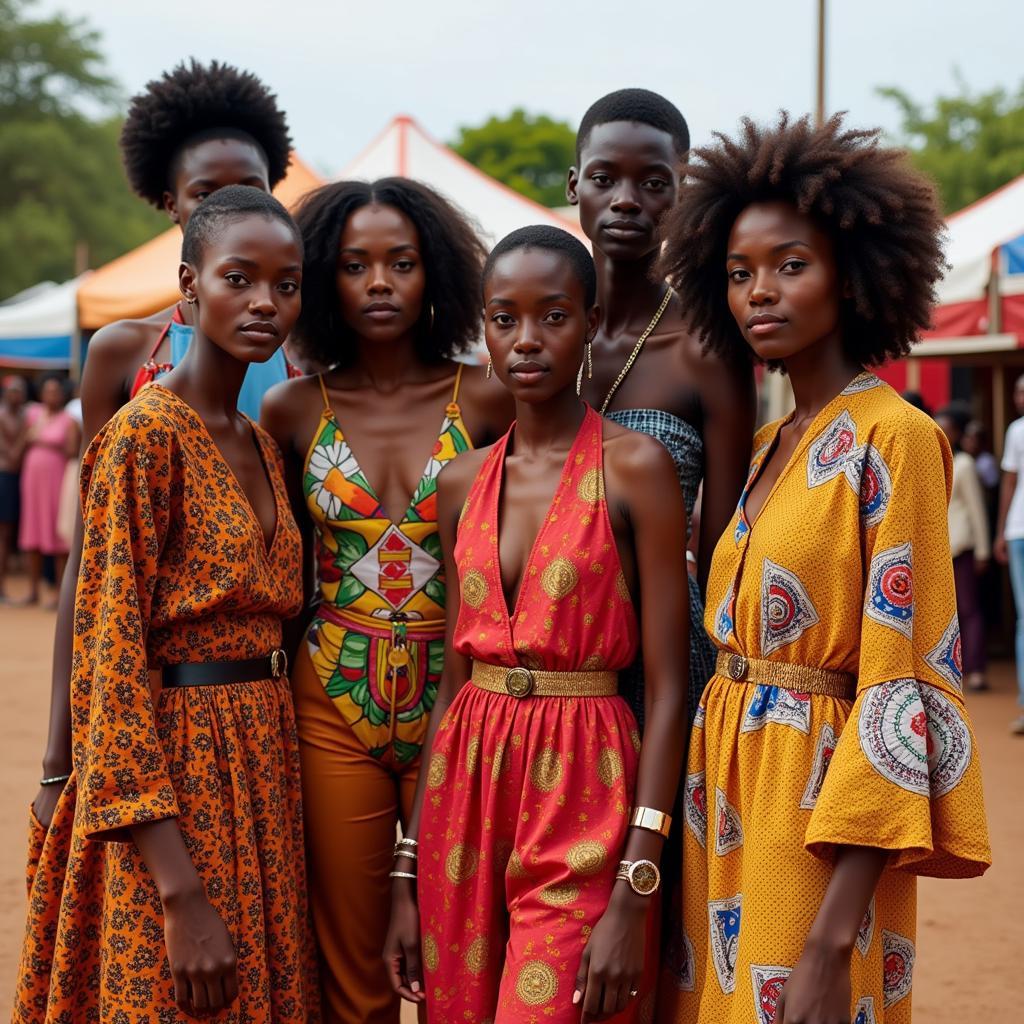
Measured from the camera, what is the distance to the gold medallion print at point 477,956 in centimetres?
273

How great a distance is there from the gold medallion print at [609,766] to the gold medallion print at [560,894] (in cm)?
22

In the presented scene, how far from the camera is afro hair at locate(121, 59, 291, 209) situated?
3.82 meters

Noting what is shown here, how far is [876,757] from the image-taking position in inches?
91.9

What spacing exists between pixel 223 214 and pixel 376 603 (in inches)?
38.5

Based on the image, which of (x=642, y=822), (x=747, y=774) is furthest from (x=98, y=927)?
(x=747, y=774)

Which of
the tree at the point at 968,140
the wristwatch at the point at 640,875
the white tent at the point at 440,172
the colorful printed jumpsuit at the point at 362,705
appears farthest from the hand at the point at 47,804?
the tree at the point at 968,140

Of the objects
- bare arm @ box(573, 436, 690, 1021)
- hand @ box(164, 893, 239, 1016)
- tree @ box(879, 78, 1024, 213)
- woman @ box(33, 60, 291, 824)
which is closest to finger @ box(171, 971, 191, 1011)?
hand @ box(164, 893, 239, 1016)

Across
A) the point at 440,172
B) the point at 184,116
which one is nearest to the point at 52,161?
the point at 440,172

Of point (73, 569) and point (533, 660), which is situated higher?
point (73, 569)

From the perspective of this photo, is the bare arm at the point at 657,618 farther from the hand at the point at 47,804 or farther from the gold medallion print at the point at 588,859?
the hand at the point at 47,804

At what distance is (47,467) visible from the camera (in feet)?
45.5

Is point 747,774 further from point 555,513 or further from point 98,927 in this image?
point 98,927

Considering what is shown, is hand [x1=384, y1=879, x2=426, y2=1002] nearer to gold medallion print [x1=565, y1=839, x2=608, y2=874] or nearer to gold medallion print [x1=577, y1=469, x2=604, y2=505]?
gold medallion print [x1=565, y1=839, x2=608, y2=874]

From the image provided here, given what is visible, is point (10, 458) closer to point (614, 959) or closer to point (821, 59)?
point (821, 59)
